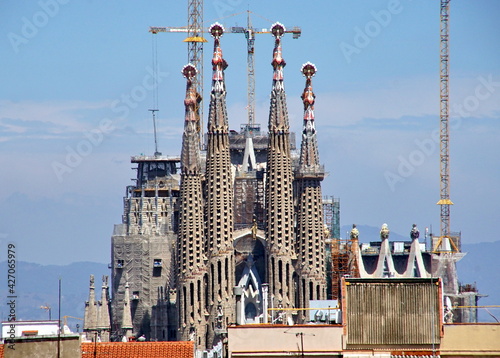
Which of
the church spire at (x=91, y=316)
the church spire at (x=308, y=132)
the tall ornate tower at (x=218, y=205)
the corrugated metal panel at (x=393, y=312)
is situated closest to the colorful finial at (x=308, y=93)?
the church spire at (x=308, y=132)

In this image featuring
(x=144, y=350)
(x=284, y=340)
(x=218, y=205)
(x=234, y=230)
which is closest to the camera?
(x=284, y=340)

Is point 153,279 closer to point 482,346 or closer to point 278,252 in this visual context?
point 278,252

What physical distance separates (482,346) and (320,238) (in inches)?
2731

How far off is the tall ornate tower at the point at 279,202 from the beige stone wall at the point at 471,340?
2606 inches

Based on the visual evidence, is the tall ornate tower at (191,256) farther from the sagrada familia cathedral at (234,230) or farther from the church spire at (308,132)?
the church spire at (308,132)

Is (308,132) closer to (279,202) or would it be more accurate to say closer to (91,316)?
(279,202)

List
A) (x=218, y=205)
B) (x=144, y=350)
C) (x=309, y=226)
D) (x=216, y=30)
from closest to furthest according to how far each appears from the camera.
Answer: (x=144, y=350) < (x=218, y=205) < (x=309, y=226) < (x=216, y=30)

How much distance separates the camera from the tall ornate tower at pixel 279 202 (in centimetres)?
13738

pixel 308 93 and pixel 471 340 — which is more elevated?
pixel 308 93

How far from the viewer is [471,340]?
70.2 metres

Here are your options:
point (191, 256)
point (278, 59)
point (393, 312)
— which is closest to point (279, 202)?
point (191, 256)

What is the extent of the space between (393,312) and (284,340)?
5.43 m

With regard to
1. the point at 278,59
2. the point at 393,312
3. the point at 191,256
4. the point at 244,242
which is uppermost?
the point at 278,59

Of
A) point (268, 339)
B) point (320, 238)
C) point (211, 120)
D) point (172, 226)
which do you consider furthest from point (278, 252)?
point (268, 339)
